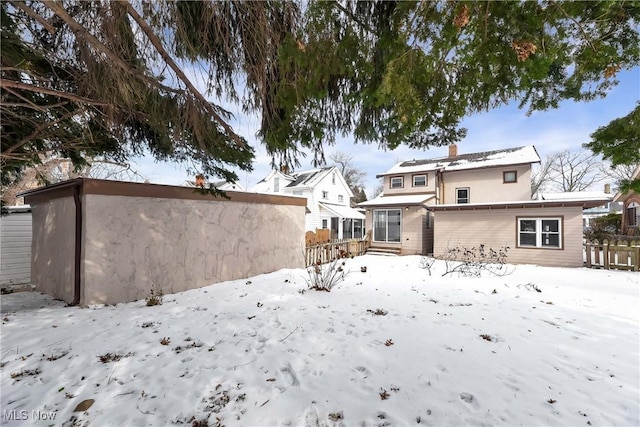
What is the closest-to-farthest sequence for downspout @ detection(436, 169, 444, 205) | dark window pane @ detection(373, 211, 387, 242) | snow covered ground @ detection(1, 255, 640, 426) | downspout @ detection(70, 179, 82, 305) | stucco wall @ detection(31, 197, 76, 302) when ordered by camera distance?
snow covered ground @ detection(1, 255, 640, 426)
downspout @ detection(70, 179, 82, 305)
stucco wall @ detection(31, 197, 76, 302)
dark window pane @ detection(373, 211, 387, 242)
downspout @ detection(436, 169, 444, 205)

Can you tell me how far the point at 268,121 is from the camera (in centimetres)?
375

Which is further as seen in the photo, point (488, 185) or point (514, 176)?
point (488, 185)

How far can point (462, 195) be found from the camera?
16688 mm

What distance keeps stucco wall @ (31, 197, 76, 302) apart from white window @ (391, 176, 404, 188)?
16.5 metres

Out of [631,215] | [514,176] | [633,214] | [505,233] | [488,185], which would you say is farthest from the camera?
[488,185]

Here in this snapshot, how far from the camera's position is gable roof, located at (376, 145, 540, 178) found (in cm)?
1525

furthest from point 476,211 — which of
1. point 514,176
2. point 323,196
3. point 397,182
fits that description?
point 323,196

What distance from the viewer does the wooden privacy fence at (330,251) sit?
988cm

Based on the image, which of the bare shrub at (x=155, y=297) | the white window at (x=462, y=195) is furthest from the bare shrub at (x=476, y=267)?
the bare shrub at (x=155, y=297)

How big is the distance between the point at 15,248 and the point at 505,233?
17.7 meters

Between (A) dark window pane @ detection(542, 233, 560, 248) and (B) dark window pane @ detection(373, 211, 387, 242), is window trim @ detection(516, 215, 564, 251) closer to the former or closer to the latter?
(A) dark window pane @ detection(542, 233, 560, 248)

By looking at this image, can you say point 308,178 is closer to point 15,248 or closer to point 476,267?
point 476,267

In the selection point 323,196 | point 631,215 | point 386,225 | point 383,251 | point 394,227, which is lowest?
point 383,251

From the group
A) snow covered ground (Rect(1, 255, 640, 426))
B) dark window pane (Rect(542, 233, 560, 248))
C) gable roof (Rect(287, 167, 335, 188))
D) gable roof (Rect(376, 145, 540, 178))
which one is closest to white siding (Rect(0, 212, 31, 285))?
Result: snow covered ground (Rect(1, 255, 640, 426))
